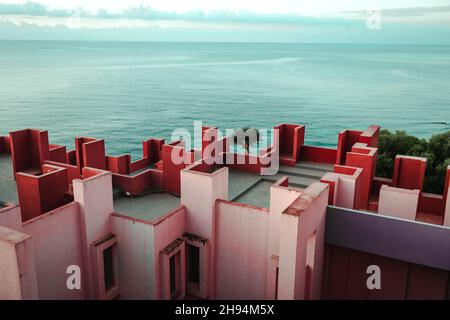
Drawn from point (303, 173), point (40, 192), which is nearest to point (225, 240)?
point (40, 192)

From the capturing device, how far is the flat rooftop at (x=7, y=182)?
16.8 m

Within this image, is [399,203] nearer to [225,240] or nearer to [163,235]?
[225,240]

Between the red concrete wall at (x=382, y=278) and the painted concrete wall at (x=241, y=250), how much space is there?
220 cm

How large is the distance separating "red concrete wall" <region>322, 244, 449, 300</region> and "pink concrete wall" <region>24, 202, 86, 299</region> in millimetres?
8180

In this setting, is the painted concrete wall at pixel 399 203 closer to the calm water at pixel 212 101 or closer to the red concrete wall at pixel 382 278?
the red concrete wall at pixel 382 278

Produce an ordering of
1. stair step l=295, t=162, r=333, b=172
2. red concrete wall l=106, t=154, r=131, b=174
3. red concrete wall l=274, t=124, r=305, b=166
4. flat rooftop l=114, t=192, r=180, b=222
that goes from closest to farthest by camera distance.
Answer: flat rooftop l=114, t=192, r=180, b=222 < red concrete wall l=106, t=154, r=131, b=174 < stair step l=295, t=162, r=333, b=172 < red concrete wall l=274, t=124, r=305, b=166

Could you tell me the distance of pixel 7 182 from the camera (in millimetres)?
18719

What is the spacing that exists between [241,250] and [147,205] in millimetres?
4459

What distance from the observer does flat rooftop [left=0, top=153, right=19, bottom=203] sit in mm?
16770

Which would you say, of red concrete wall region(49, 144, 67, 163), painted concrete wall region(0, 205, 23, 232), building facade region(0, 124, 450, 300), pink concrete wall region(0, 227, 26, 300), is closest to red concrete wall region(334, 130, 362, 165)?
building facade region(0, 124, 450, 300)

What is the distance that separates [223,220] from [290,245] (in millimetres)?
4359

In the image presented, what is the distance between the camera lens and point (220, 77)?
545ft

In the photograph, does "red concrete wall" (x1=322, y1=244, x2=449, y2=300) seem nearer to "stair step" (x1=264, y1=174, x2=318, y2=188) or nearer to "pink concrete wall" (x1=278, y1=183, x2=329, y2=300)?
"pink concrete wall" (x1=278, y1=183, x2=329, y2=300)

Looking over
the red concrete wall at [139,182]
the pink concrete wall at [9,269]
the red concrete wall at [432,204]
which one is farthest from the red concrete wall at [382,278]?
the pink concrete wall at [9,269]
